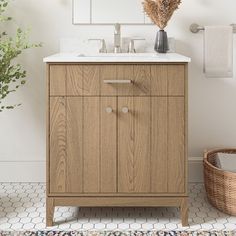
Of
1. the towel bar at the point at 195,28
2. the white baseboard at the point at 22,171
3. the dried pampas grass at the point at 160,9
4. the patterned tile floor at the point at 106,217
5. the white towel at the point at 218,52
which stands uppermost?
the dried pampas grass at the point at 160,9

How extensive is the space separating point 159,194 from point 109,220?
29cm

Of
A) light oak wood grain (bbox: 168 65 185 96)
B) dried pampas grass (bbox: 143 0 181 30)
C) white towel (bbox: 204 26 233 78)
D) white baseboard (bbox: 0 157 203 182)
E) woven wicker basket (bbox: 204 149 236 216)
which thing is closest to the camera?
light oak wood grain (bbox: 168 65 185 96)

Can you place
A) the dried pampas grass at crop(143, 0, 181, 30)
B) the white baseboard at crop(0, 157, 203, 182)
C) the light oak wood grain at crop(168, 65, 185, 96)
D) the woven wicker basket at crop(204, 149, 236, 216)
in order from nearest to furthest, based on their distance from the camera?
→ the light oak wood grain at crop(168, 65, 185, 96) < the woven wicker basket at crop(204, 149, 236, 216) < the dried pampas grass at crop(143, 0, 181, 30) < the white baseboard at crop(0, 157, 203, 182)

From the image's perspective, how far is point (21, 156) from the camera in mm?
2783

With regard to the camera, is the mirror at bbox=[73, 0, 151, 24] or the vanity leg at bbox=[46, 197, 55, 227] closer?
the vanity leg at bbox=[46, 197, 55, 227]

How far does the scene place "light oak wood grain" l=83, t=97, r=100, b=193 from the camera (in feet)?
6.77

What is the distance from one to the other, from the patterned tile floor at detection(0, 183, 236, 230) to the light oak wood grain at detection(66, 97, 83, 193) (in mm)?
189

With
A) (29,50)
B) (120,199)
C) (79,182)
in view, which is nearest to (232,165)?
(120,199)

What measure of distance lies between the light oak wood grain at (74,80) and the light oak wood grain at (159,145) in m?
0.34

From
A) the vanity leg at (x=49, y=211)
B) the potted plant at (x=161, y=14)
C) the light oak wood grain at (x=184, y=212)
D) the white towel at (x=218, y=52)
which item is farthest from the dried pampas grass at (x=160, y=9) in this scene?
the vanity leg at (x=49, y=211)

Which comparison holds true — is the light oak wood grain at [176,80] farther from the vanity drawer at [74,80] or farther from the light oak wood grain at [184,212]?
the light oak wood grain at [184,212]

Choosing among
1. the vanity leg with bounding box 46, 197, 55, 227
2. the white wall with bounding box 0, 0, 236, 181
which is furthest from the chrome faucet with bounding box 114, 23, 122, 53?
the vanity leg with bounding box 46, 197, 55, 227

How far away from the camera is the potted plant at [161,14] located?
8.10 ft

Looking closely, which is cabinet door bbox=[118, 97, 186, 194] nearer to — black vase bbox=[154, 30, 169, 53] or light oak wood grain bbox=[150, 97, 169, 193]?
light oak wood grain bbox=[150, 97, 169, 193]
